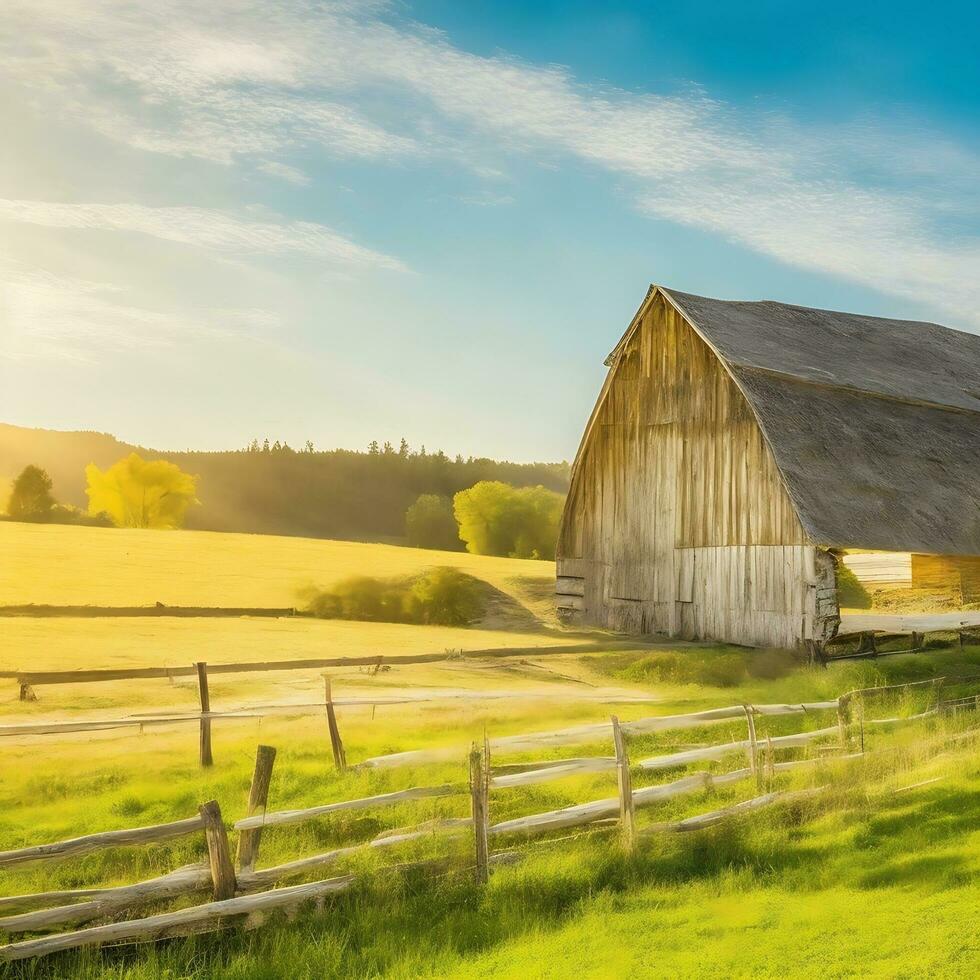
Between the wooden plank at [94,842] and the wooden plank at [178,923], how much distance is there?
598 mm

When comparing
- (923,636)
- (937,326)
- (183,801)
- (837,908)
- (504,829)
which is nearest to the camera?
(837,908)

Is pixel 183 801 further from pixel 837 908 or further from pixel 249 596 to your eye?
pixel 249 596

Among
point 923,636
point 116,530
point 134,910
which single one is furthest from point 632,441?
point 116,530

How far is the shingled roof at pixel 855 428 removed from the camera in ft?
74.1

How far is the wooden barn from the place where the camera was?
2258cm

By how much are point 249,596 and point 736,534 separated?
23.3 meters

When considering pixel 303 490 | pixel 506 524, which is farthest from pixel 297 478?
pixel 506 524

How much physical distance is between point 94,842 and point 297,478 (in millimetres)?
161329

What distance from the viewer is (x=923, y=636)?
85.1ft

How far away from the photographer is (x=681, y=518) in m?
25.6

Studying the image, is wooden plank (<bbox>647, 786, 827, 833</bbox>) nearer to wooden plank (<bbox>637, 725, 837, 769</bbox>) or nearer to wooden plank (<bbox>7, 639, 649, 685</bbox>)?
wooden plank (<bbox>637, 725, 837, 769</bbox>)

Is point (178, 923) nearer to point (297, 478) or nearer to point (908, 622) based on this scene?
point (908, 622)

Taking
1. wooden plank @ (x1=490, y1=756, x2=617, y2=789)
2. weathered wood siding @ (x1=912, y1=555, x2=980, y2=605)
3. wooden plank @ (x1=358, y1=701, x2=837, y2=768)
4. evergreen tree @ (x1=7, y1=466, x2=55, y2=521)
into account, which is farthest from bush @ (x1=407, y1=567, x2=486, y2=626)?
evergreen tree @ (x1=7, y1=466, x2=55, y2=521)

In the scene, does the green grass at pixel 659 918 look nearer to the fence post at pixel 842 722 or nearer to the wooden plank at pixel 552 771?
the wooden plank at pixel 552 771
